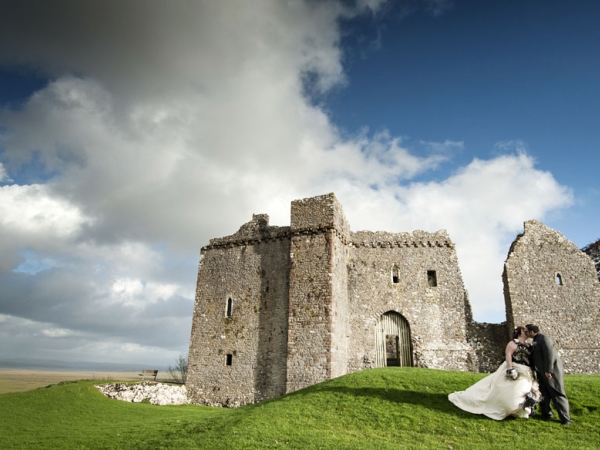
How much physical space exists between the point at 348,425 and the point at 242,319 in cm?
1269

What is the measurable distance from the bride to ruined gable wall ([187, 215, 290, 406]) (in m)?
11.4

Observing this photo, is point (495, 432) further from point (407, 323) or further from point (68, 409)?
point (68, 409)

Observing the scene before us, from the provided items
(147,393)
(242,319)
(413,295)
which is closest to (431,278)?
(413,295)

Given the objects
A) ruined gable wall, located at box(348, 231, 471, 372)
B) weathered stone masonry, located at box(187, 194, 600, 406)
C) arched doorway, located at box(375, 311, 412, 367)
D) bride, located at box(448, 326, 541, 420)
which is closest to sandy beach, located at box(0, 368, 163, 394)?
weathered stone masonry, located at box(187, 194, 600, 406)

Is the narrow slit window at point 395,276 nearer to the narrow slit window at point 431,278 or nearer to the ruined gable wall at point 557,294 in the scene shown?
the narrow slit window at point 431,278

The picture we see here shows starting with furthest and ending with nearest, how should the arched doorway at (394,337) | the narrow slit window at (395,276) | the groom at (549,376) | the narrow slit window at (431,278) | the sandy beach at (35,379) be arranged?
the sandy beach at (35,379)
the narrow slit window at (395,276)
the narrow slit window at (431,278)
the arched doorway at (394,337)
the groom at (549,376)

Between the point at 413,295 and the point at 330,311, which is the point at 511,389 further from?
the point at 413,295

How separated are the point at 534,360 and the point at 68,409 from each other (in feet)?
61.2

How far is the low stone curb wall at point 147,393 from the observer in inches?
874

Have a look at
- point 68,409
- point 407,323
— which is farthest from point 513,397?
point 68,409

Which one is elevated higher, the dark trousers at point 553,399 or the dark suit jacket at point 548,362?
the dark suit jacket at point 548,362

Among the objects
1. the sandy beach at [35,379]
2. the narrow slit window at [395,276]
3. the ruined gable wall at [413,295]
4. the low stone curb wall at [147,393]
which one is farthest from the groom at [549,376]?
the sandy beach at [35,379]

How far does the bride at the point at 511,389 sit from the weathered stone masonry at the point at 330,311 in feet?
30.1

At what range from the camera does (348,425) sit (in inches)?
465
